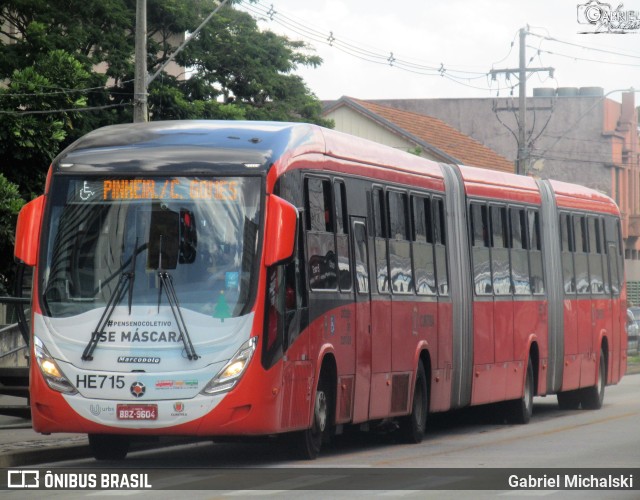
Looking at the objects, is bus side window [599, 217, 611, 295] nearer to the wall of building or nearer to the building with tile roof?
the building with tile roof

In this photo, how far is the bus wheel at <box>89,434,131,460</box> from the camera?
16.0m

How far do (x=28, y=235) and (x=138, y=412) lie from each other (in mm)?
2012

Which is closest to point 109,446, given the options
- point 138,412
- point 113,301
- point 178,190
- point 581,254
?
point 138,412

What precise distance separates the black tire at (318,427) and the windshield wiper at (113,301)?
230cm

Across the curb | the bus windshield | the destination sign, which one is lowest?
the curb

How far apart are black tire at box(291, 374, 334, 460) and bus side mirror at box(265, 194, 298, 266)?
197 centimetres

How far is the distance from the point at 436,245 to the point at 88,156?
6.43 meters

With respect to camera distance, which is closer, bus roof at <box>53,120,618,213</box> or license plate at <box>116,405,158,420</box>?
license plate at <box>116,405,158,420</box>

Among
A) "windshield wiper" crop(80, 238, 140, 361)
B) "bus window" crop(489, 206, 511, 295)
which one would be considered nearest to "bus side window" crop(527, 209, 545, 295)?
"bus window" crop(489, 206, 511, 295)

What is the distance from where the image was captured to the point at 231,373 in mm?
14547

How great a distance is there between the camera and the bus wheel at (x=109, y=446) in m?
16.0

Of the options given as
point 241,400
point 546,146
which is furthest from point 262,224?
point 546,146

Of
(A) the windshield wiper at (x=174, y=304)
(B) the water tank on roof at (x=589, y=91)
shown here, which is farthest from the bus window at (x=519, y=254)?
(B) the water tank on roof at (x=589, y=91)

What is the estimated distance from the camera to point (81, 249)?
49.3 feet
